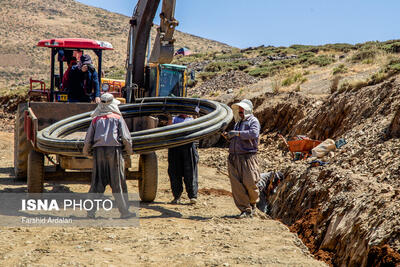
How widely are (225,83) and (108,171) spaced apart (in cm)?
2287

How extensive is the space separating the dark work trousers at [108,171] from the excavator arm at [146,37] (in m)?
5.54

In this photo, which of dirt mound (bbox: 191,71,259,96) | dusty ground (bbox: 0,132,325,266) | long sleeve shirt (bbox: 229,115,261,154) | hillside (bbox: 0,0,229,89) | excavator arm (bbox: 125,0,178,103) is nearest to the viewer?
dusty ground (bbox: 0,132,325,266)

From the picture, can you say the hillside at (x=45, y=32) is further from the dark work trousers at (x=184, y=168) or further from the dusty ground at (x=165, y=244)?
the dusty ground at (x=165, y=244)

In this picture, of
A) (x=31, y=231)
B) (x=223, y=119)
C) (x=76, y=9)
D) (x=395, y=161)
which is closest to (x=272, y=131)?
(x=395, y=161)

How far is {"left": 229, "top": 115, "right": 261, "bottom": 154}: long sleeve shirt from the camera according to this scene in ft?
26.6

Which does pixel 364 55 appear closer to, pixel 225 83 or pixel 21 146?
pixel 225 83

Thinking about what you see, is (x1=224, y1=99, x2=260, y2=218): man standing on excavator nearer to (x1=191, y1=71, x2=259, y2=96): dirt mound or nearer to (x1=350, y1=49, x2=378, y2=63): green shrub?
(x1=350, y1=49, x2=378, y2=63): green shrub

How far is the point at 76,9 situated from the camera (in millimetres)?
94250

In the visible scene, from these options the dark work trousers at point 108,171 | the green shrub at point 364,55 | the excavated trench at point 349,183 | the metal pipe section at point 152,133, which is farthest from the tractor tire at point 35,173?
the green shrub at point 364,55

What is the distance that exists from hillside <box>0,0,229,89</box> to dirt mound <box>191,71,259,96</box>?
84.6ft

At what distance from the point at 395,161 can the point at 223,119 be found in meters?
3.39

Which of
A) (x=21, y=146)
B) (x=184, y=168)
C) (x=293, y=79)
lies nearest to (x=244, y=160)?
(x=184, y=168)

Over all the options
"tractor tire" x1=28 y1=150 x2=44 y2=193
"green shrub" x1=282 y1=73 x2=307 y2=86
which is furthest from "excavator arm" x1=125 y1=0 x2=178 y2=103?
"green shrub" x1=282 y1=73 x2=307 y2=86

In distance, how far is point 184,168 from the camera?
961 centimetres
